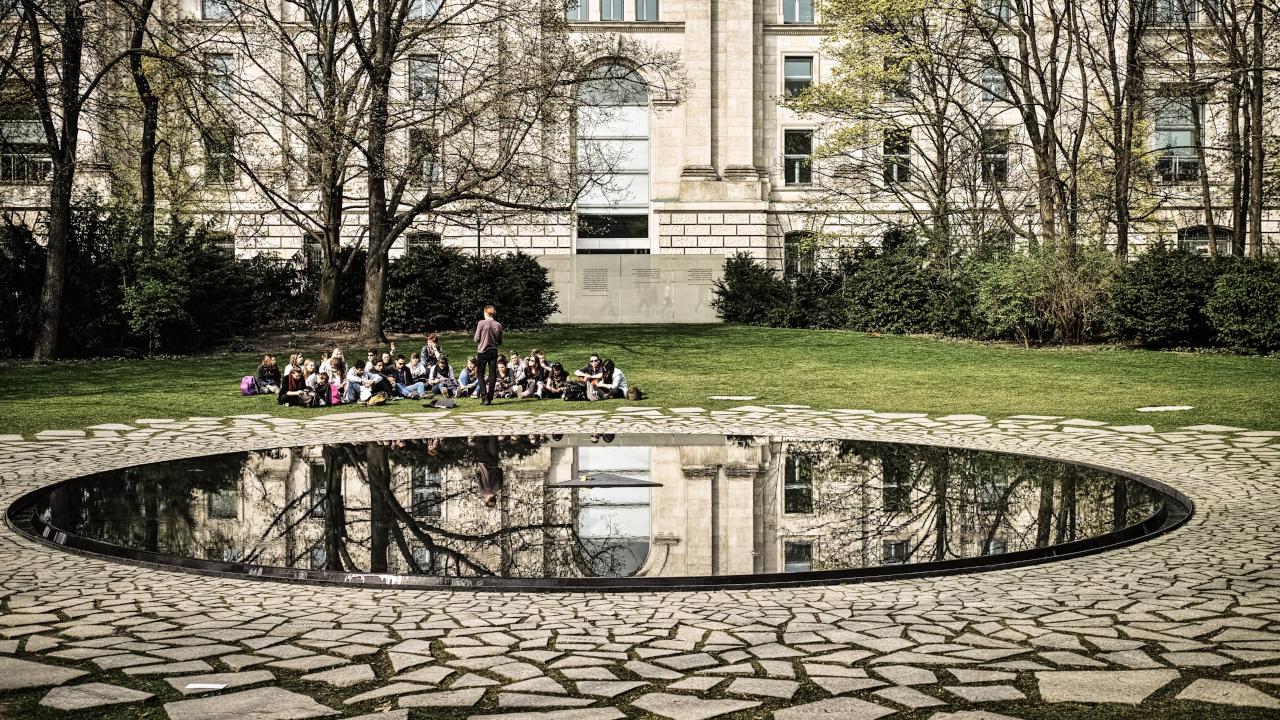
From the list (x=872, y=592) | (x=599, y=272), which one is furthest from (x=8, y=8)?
(x=599, y=272)

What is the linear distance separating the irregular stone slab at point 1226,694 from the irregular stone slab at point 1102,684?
0.44ft

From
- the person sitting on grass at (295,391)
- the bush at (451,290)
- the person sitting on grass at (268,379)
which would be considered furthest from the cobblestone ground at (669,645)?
the bush at (451,290)

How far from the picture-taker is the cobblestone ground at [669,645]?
5246 millimetres

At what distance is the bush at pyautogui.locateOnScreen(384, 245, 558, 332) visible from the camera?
35.0m

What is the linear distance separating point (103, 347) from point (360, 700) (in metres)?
26.5

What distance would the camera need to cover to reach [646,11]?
162 feet

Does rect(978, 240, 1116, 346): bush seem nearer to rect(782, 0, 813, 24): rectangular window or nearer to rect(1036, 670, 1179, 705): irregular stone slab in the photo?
rect(782, 0, 813, 24): rectangular window

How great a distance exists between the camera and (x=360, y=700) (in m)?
5.29

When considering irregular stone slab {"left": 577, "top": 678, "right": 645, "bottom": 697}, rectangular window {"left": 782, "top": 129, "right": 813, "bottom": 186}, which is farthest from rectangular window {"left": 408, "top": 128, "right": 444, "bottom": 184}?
irregular stone slab {"left": 577, "top": 678, "right": 645, "bottom": 697}

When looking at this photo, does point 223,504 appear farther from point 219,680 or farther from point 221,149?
point 221,149

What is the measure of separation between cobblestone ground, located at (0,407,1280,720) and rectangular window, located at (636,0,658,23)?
42955mm

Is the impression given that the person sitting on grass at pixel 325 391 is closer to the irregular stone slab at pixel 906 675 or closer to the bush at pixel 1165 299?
the irregular stone slab at pixel 906 675

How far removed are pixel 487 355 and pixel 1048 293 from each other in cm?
1584

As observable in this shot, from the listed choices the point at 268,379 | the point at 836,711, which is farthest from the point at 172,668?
the point at 268,379
